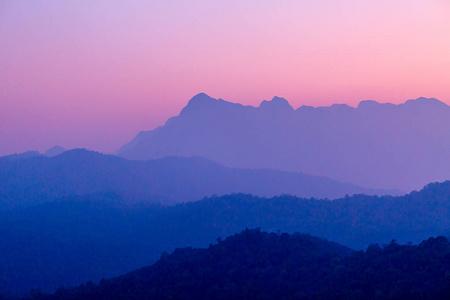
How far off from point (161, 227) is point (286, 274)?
68733 millimetres

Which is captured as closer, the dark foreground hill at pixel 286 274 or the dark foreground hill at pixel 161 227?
the dark foreground hill at pixel 286 274

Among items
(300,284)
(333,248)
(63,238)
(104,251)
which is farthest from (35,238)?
(300,284)

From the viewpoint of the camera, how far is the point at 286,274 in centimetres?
5134

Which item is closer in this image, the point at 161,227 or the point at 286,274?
the point at 286,274

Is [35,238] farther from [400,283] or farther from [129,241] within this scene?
[400,283]

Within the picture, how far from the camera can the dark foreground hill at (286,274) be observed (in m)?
41.4

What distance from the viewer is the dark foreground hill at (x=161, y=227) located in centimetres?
9151

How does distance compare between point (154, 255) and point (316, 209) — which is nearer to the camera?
point (154, 255)

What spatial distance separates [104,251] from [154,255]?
984 cm

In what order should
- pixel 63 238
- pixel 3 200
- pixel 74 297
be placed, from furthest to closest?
1. pixel 3 200
2. pixel 63 238
3. pixel 74 297

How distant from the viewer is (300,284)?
159 feet

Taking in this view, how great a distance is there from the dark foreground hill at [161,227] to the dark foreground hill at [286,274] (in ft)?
107

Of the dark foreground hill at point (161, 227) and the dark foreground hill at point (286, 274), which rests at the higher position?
the dark foreground hill at point (161, 227)

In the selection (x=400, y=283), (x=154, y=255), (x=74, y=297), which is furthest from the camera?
(x=154, y=255)
